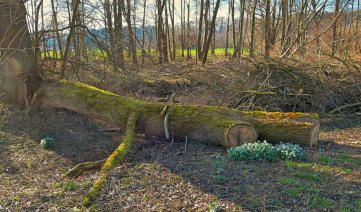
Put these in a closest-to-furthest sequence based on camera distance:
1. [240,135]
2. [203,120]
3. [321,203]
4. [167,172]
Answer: [321,203], [167,172], [240,135], [203,120]

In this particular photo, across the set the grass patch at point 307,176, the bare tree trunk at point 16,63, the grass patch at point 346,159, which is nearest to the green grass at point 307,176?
the grass patch at point 307,176

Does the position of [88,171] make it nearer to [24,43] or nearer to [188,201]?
[188,201]

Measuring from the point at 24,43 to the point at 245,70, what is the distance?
6.53 metres

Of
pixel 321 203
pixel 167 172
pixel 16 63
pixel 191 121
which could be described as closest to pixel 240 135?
pixel 191 121

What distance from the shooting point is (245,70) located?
29.3 ft

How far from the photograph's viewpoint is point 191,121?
19.6ft

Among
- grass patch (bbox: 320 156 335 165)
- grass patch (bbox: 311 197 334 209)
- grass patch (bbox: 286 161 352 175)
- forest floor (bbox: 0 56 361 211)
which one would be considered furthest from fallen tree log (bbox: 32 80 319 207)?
grass patch (bbox: 311 197 334 209)

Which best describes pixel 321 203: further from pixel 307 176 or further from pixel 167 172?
pixel 167 172

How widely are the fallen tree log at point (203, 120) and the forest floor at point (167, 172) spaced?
0.97ft

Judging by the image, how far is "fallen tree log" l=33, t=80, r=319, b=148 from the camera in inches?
218

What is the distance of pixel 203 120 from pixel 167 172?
1.78 metres

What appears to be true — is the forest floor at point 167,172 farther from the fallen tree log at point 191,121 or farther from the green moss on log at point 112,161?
the fallen tree log at point 191,121

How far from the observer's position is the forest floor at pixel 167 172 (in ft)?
11.6

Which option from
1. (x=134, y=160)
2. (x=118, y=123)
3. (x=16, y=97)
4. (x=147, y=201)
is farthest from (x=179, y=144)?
(x=16, y=97)
